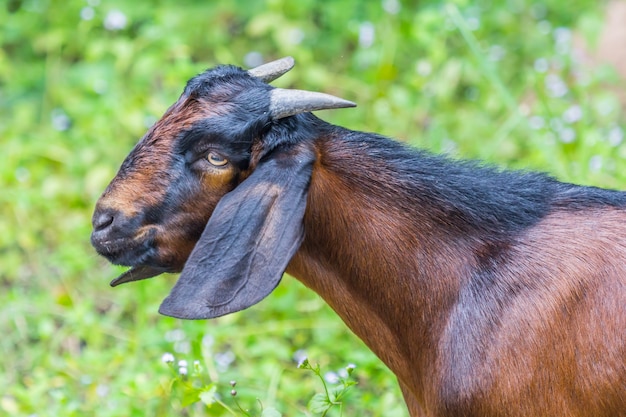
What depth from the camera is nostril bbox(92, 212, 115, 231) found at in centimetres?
335

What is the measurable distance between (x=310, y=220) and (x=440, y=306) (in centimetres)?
53

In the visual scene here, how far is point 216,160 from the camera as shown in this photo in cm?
327

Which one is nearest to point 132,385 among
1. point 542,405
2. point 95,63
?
point 542,405

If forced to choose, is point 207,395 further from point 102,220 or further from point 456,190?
point 456,190

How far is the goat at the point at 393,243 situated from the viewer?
312 centimetres

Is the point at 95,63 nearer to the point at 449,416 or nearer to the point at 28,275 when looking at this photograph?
the point at 28,275

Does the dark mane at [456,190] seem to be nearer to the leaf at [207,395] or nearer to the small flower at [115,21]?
the leaf at [207,395]

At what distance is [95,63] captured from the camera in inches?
297

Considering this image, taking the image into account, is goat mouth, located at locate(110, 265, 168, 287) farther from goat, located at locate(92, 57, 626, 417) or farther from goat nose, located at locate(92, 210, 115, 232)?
goat nose, located at locate(92, 210, 115, 232)

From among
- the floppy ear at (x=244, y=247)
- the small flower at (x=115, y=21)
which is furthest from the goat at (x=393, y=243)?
the small flower at (x=115, y=21)

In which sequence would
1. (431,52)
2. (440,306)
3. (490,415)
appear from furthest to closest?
(431,52) → (440,306) → (490,415)

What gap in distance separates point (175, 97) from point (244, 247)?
3.47 m

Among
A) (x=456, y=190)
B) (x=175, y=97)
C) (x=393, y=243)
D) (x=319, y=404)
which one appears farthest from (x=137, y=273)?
(x=175, y=97)

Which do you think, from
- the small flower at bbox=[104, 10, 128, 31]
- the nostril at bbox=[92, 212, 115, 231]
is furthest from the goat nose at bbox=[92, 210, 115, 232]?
the small flower at bbox=[104, 10, 128, 31]
